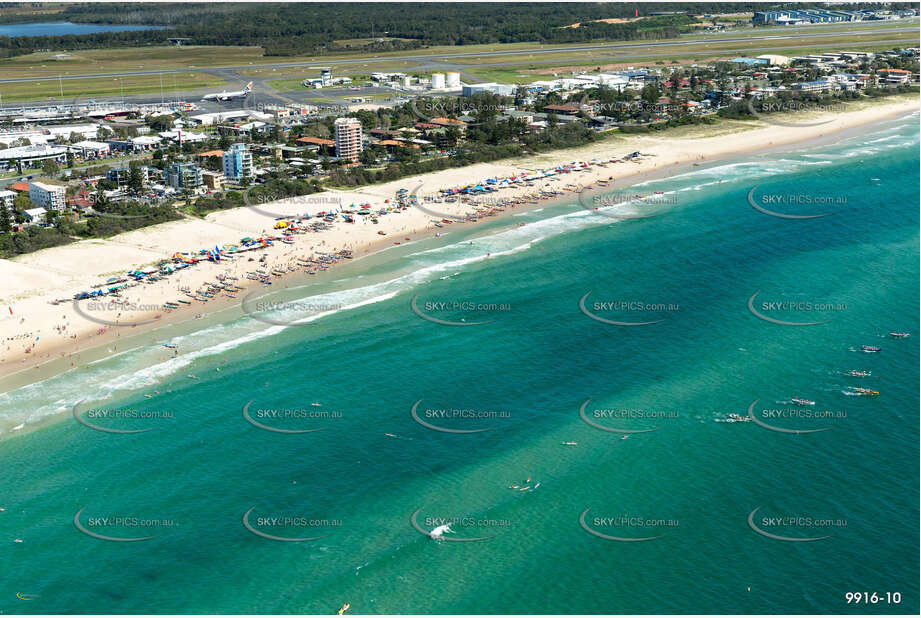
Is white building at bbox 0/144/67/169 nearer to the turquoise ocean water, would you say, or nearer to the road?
the turquoise ocean water

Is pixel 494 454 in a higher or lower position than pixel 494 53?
lower

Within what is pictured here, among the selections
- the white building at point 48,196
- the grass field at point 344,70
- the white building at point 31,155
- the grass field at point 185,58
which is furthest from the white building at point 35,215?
the grass field at point 185,58

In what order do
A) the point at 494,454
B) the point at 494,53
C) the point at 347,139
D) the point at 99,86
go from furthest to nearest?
the point at 494,53 → the point at 99,86 → the point at 347,139 → the point at 494,454

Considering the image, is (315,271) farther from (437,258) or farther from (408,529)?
(408,529)

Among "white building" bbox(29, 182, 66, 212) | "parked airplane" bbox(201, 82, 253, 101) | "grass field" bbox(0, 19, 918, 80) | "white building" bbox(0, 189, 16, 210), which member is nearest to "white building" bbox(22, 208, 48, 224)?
"white building" bbox(29, 182, 66, 212)

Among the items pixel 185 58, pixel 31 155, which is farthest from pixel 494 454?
pixel 185 58

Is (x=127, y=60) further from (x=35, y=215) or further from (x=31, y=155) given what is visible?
(x=35, y=215)

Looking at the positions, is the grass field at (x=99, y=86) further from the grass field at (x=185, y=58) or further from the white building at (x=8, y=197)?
the white building at (x=8, y=197)
